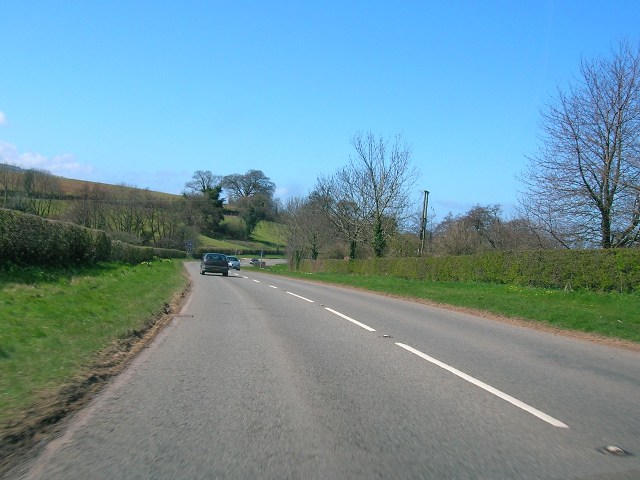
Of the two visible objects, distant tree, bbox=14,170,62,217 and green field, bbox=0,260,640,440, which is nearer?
green field, bbox=0,260,640,440

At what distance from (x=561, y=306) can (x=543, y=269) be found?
777 cm

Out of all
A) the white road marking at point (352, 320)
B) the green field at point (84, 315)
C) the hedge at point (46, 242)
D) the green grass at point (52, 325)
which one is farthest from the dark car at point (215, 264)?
the white road marking at point (352, 320)

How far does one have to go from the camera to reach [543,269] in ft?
85.9

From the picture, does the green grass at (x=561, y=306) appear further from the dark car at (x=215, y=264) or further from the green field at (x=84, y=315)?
the dark car at (x=215, y=264)

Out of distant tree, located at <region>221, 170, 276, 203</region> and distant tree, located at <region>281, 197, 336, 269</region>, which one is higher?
distant tree, located at <region>221, 170, 276, 203</region>

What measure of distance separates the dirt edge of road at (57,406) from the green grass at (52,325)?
0.14m

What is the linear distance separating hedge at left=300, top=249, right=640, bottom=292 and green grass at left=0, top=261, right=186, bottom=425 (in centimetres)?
1588

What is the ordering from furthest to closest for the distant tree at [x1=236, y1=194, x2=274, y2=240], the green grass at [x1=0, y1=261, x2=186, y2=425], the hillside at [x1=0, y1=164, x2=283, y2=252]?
the distant tree at [x1=236, y1=194, x2=274, y2=240], the hillside at [x1=0, y1=164, x2=283, y2=252], the green grass at [x1=0, y1=261, x2=186, y2=425]

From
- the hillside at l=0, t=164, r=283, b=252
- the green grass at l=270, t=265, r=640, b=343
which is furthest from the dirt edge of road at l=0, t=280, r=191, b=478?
the hillside at l=0, t=164, r=283, b=252

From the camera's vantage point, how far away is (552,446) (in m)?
5.35

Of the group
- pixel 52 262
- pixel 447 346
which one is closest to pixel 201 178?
pixel 52 262

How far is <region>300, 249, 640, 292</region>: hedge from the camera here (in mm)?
21469

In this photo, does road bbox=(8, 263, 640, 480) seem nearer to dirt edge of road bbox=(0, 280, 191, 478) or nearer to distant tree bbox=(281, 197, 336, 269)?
dirt edge of road bbox=(0, 280, 191, 478)

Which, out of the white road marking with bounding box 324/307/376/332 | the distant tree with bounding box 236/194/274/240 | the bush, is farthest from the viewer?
the distant tree with bounding box 236/194/274/240
